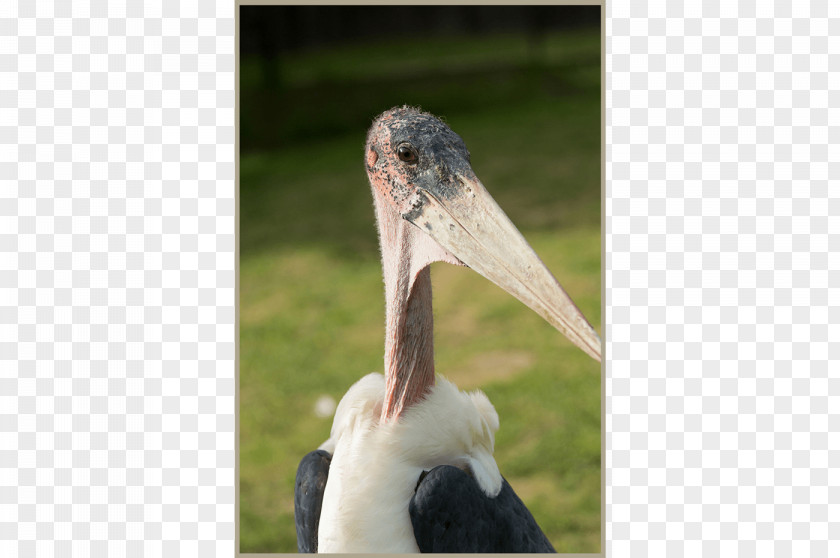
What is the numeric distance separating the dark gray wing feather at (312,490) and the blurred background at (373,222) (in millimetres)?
873

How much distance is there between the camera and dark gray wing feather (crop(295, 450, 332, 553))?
204 cm

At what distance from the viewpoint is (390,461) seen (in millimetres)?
1910

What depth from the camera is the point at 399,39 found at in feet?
8.32

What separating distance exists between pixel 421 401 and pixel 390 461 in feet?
0.54

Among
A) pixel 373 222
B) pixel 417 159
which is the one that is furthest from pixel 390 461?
pixel 373 222

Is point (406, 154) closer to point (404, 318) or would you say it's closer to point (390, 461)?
point (404, 318)

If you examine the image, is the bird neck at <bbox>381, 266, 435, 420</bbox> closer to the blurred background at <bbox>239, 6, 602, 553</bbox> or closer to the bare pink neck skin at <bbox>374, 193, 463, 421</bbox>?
the bare pink neck skin at <bbox>374, 193, 463, 421</bbox>

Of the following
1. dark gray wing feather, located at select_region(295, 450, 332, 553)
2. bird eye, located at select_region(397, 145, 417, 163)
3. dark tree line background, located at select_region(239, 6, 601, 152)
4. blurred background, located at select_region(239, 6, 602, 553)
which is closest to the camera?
bird eye, located at select_region(397, 145, 417, 163)

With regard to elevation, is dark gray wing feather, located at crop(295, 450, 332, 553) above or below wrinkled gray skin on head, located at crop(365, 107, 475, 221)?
below

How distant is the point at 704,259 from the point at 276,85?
58.7 inches

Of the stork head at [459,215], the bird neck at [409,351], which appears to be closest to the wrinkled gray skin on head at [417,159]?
the stork head at [459,215]

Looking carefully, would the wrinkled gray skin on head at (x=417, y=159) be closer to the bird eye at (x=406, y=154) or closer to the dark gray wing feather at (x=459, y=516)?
the bird eye at (x=406, y=154)

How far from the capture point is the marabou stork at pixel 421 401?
1785 mm

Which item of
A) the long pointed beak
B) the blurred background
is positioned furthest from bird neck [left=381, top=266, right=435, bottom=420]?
the blurred background
